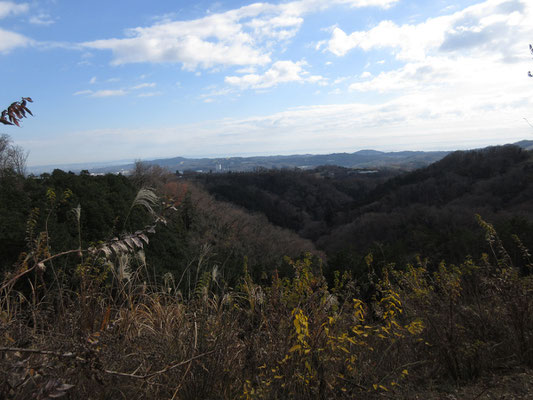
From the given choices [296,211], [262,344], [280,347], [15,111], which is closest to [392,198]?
[296,211]

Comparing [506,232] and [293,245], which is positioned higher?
[506,232]

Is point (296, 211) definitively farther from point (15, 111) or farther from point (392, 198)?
point (15, 111)

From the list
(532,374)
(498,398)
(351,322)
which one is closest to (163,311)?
(351,322)

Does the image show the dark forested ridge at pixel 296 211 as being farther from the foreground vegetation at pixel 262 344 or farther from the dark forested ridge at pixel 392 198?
Answer: the foreground vegetation at pixel 262 344

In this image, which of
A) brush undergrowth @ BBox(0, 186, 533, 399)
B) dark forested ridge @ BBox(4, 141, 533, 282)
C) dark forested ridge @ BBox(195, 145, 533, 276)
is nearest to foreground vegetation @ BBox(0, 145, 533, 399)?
brush undergrowth @ BBox(0, 186, 533, 399)

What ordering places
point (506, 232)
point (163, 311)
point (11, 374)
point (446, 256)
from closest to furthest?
point (11, 374), point (163, 311), point (506, 232), point (446, 256)

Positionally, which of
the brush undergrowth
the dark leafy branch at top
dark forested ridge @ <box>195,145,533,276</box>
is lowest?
dark forested ridge @ <box>195,145,533,276</box>

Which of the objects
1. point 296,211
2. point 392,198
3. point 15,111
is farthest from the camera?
point 296,211

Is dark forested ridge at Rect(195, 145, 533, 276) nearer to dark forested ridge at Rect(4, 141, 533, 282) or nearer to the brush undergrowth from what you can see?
dark forested ridge at Rect(4, 141, 533, 282)

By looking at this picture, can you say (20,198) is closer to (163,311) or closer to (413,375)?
(163,311)

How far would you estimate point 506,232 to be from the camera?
10273mm

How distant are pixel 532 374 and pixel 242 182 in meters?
77.3

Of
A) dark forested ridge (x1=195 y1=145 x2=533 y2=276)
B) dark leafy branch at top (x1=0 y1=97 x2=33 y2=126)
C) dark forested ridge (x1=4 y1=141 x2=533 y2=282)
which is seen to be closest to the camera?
dark leafy branch at top (x1=0 y1=97 x2=33 y2=126)

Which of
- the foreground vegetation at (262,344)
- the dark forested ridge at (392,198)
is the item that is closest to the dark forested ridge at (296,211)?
the dark forested ridge at (392,198)
